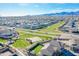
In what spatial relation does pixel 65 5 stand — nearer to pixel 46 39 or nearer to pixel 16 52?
pixel 46 39

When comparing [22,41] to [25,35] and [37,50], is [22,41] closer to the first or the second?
[25,35]

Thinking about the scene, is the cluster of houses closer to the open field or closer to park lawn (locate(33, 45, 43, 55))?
the open field

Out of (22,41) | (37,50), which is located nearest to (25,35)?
(22,41)

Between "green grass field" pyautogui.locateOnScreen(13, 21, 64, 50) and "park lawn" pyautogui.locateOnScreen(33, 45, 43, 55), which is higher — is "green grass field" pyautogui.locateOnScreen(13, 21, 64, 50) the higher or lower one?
the higher one

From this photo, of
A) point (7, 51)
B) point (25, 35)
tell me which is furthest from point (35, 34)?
point (7, 51)

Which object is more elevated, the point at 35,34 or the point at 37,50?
the point at 35,34

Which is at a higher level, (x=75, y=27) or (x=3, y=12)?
(x=3, y=12)

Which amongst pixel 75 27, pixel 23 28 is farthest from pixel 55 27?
pixel 23 28

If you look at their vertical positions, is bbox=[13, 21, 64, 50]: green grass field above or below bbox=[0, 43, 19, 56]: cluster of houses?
above

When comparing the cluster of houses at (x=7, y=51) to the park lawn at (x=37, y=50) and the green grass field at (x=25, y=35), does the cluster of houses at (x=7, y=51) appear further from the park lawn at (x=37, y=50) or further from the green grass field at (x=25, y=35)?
the park lawn at (x=37, y=50)

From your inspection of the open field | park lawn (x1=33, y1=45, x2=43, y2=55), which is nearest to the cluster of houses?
the open field

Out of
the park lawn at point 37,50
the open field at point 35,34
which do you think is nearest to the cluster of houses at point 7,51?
the open field at point 35,34
